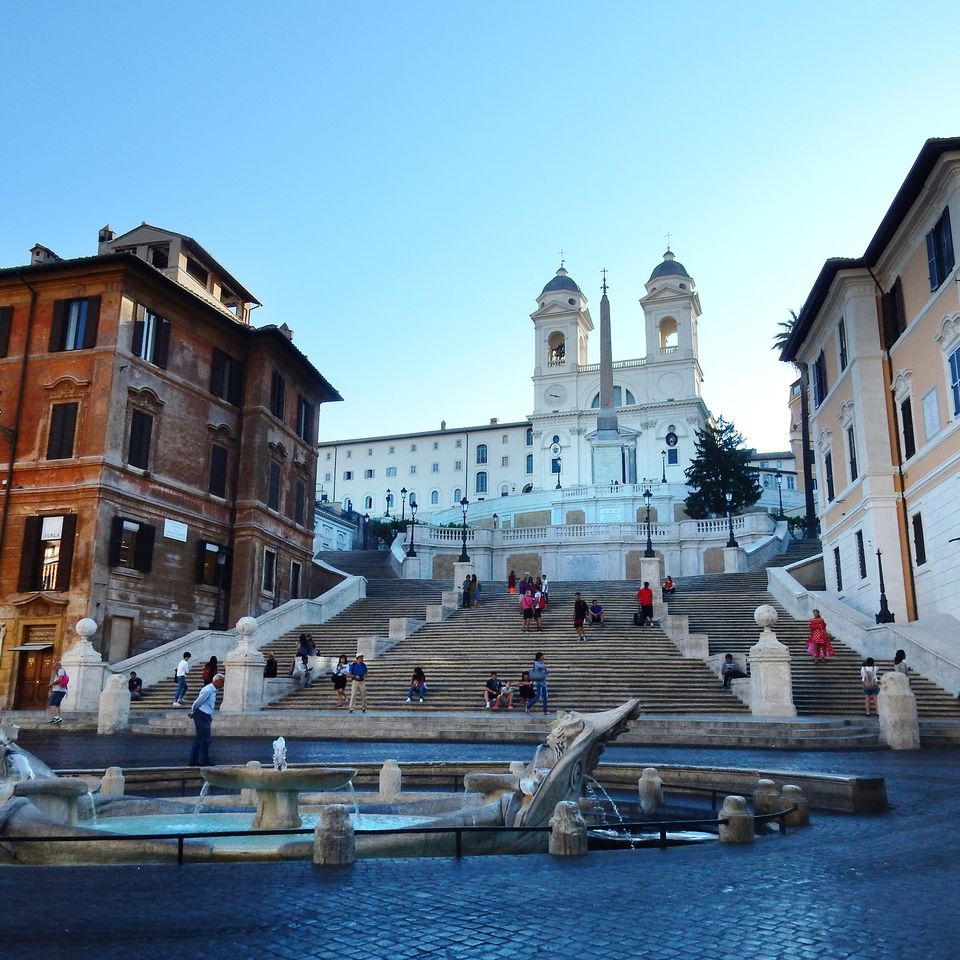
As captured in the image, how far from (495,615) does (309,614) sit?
6580 millimetres

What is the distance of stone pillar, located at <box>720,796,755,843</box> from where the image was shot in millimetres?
8312

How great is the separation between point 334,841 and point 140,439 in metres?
26.4

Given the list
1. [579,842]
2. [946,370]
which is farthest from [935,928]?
[946,370]

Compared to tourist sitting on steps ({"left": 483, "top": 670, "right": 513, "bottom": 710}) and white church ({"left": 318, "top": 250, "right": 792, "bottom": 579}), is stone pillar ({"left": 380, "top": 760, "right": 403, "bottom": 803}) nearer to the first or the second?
tourist sitting on steps ({"left": 483, "top": 670, "right": 513, "bottom": 710})

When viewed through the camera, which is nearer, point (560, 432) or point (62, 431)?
point (62, 431)

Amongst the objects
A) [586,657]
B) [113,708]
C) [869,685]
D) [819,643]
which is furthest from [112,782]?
[819,643]

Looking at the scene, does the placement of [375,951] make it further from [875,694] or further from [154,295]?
[154,295]

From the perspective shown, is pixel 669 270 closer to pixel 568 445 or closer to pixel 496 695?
pixel 568 445

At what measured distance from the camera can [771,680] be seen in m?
20.2

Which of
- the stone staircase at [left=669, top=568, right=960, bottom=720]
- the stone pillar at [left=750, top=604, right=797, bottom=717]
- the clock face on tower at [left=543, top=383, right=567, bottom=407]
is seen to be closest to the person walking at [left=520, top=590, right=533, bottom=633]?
the stone staircase at [left=669, top=568, right=960, bottom=720]

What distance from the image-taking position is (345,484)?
111m

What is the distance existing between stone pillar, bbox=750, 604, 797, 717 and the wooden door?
1984cm

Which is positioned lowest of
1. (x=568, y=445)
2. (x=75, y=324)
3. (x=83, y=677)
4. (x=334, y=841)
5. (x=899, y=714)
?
(x=334, y=841)

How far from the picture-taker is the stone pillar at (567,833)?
25.0 ft
